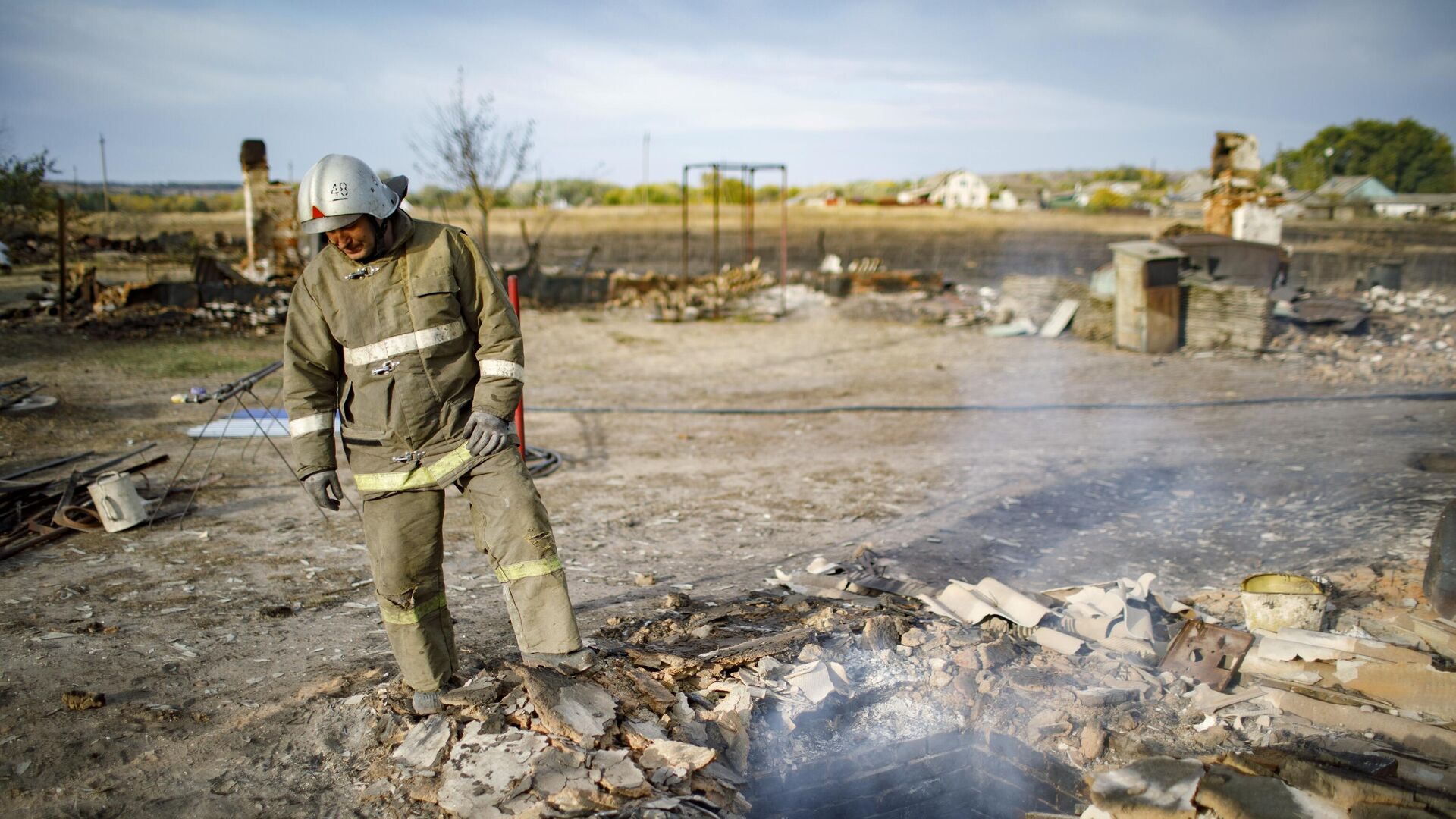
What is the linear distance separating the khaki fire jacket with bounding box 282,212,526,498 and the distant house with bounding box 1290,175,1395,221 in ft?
146

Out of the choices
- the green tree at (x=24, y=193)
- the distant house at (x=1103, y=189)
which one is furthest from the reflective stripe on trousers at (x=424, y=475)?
the distant house at (x=1103, y=189)

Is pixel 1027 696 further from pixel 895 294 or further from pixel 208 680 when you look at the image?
pixel 895 294

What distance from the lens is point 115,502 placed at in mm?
5609

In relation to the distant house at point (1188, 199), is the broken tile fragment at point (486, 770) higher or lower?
lower

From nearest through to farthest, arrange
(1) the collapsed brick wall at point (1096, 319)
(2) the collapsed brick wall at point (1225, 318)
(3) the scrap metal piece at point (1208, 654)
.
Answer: (3) the scrap metal piece at point (1208, 654) < (2) the collapsed brick wall at point (1225, 318) < (1) the collapsed brick wall at point (1096, 319)

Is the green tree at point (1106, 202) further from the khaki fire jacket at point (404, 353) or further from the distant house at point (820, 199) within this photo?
the khaki fire jacket at point (404, 353)

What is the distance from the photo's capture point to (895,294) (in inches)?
726

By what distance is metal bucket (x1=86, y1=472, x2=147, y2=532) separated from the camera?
557cm

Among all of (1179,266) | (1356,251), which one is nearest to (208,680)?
(1179,266)

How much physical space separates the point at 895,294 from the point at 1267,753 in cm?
1572

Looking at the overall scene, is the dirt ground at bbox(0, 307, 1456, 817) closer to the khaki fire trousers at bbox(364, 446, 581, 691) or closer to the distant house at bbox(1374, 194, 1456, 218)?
the khaki fire trousers at bbox(364, 446, 581, 691)

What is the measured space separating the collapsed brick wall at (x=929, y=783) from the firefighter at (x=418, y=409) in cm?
92

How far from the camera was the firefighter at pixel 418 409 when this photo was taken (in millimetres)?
3266

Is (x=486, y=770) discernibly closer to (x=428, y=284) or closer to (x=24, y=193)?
(x=428, y=284)
